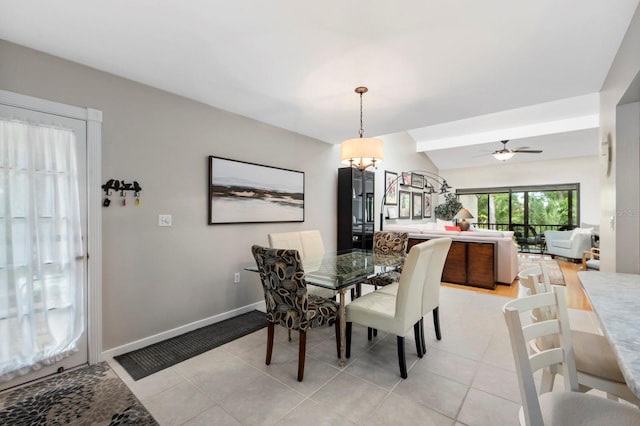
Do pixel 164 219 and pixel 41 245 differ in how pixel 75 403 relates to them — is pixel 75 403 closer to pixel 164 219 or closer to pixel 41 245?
pixel 41 245

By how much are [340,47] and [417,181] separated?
6.28 metres

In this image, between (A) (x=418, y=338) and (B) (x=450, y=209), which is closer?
(A) (x=418, y=338)

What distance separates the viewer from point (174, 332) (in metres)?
2.78

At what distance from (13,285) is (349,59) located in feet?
9.40

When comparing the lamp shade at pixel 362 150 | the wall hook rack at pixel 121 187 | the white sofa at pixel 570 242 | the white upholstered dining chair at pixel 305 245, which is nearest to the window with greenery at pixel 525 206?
the white sofa at pixel 570 242

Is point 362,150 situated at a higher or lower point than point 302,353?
higher

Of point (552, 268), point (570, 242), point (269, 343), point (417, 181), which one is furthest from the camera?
point (417, 181)

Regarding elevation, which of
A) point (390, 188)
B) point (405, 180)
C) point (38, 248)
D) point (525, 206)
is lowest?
point (38, 248)

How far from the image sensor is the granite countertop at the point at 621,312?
0.83 meters

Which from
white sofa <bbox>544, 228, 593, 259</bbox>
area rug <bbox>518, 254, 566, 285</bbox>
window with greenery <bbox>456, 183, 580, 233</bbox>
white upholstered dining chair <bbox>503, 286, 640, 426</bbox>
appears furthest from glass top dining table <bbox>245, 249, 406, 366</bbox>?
window with greenery <bbox>456, 183, 580, 233</bbox>

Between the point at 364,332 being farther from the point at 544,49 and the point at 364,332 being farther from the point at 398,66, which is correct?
the point at 544,49

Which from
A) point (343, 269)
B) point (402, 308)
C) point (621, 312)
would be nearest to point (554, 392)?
point (621, 312)

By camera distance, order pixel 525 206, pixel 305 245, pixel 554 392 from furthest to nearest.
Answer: pixel 525 206, pixel 305 245, pixel 554 392

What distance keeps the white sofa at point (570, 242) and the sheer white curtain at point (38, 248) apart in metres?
8.19
